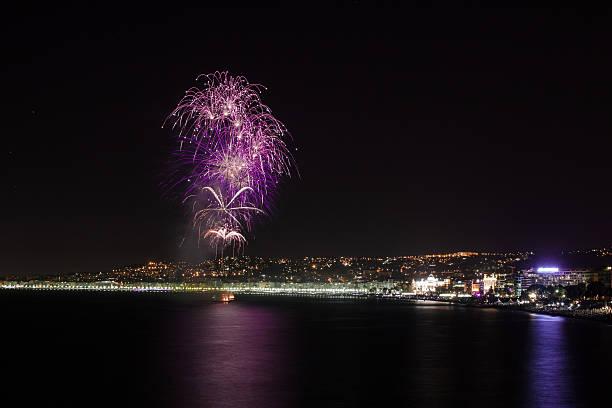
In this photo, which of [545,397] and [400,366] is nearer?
[545,397]

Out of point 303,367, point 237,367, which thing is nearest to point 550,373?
point 303,367

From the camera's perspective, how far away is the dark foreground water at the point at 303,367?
2777 cm

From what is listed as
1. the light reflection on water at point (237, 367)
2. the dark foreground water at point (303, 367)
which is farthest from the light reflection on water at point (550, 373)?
the light reflection on water at point (237, 367)

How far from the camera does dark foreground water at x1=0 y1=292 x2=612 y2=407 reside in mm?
27766

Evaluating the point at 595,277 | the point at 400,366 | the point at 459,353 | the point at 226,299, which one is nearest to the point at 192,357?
the point at 400,366

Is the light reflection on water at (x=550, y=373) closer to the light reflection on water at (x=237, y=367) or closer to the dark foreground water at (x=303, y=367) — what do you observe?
the dark foreground water at (x=303, y=367)

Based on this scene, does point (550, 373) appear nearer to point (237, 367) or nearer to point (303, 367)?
point (303, 367)

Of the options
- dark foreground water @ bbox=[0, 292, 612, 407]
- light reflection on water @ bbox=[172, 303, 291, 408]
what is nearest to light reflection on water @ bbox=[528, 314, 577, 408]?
dark foreground water @ bbox=[0, 292, 612, 407]

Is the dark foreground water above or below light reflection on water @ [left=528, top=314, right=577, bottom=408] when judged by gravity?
below

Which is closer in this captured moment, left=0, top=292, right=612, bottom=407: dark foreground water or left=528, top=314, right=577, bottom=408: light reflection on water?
left=528, top=314, right=577, bottom=408: light reflection on water

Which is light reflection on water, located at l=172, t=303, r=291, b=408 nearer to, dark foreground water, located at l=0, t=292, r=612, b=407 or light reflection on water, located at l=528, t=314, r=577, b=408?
dark foreground water, located at l=0, t=292, r=612, b=407

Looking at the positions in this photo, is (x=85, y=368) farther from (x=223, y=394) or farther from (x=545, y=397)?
(x=545, y=397)

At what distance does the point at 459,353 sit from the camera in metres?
44.0

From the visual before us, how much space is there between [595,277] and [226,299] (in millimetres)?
98278
